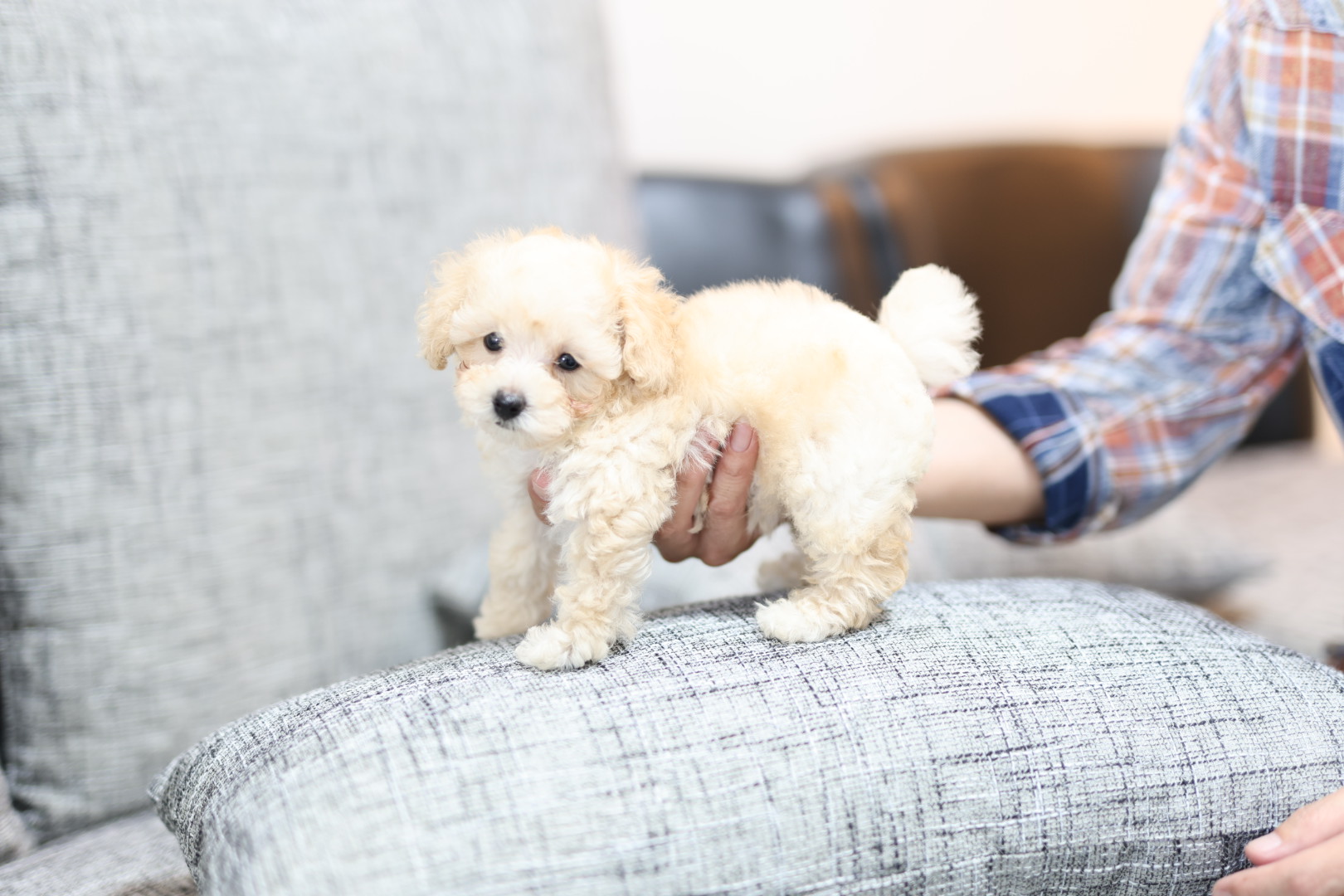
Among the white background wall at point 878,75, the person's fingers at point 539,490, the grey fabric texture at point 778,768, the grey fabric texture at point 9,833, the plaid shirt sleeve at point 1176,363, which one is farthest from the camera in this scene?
the white background wall at point 878,75

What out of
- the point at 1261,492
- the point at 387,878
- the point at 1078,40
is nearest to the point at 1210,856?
the point at 387,878

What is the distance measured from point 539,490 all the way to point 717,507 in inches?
5.0

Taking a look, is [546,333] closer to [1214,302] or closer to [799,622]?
[799,622]

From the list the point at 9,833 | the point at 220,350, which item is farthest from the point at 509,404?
the point at 9,833

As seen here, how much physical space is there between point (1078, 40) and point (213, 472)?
2.04 metres

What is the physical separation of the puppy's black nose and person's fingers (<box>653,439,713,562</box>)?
131 mm

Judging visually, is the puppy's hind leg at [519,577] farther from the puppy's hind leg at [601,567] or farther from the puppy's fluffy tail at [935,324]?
the puppy's fluffy tail at [935,324]

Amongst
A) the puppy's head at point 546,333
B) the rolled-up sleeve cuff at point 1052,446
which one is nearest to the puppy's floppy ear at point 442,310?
the puppy's head at point 546,333

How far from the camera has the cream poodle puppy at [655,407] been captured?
1.86 ft

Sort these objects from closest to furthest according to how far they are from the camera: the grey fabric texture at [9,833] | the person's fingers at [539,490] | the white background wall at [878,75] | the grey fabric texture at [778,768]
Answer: the grey fabric texture at [778,768] < the person's fingers at [539,490] < the grey fabric texture at [9,833] < the white background wall at [878,75]

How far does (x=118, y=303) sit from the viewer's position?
0.83 meters

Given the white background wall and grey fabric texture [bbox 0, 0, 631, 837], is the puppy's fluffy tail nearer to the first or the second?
grey fabric texture [bbox 0, 0, 631, 837]

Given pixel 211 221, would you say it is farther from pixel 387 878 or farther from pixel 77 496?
pixel 387 878

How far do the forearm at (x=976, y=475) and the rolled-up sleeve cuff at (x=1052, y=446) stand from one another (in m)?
0.01
